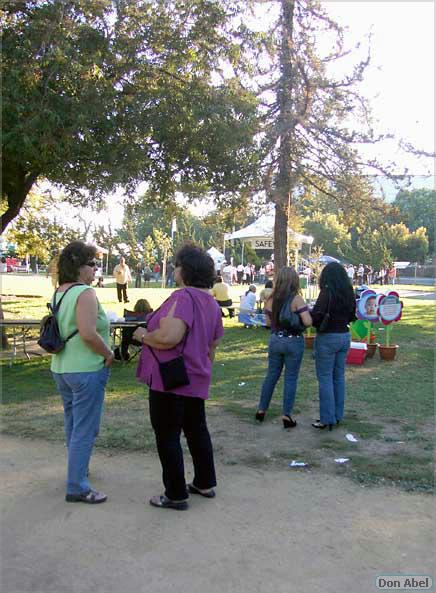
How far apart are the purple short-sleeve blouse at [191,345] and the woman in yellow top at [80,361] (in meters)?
0.33

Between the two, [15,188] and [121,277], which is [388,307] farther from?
[121,277]

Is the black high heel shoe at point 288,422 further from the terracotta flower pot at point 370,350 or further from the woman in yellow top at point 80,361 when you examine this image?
the terracotta flower pot at point 370,350

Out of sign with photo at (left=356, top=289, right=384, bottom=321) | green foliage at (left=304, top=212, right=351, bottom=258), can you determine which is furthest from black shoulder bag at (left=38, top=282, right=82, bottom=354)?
green foliage at (left=304, top=212, right=351, bottom=258)

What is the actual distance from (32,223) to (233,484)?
1353 cm

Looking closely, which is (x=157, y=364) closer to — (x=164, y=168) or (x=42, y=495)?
(x=42, y=495)

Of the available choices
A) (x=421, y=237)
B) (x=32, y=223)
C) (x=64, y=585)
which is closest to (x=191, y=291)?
(x=64, y=585)

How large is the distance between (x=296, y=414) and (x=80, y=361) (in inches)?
128

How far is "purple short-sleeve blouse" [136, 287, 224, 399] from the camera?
361 cm

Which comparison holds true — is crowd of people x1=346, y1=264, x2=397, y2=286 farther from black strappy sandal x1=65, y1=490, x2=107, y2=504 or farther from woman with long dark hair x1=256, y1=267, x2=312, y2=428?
black strappy sandal x1=65, y1=490, x2=107, y2=504

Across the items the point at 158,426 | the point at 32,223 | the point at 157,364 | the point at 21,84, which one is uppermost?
the point at 21,84

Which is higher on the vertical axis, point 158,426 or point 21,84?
point 21,84

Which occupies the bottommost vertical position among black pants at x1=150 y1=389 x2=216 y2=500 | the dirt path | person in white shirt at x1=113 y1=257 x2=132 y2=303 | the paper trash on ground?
the paper trash on ground

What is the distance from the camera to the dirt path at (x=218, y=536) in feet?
9.27

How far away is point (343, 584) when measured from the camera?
2.82 meters
